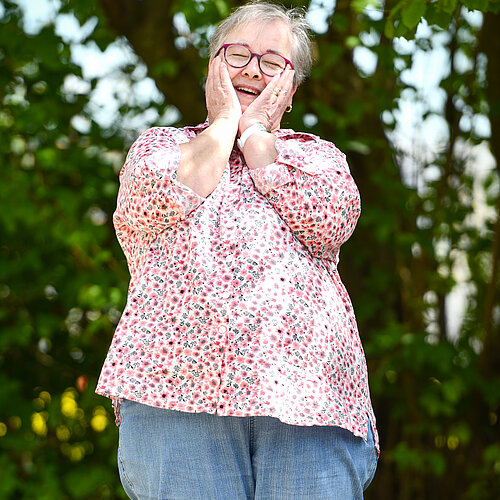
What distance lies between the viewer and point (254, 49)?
1831 millimetres

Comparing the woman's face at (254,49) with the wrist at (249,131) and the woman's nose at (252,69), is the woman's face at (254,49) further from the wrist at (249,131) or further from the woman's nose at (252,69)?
the wrist at (249,131)

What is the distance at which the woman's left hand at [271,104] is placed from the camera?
1.76m

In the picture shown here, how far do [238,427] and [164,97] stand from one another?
2724mm

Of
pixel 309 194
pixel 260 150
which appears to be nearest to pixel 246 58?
pixel 260 150

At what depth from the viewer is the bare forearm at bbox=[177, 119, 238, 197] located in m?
1.61

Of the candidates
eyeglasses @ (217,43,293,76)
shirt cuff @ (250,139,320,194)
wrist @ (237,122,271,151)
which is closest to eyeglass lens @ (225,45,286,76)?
eyeglasses @ (217,43,293,76)

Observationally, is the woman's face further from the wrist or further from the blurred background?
the blurred background

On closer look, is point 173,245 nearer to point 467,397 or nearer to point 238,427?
point 238,427

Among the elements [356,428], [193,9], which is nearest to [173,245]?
[356,428]

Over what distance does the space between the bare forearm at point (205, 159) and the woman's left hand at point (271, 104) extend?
90 mm

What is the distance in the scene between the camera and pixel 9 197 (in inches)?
153

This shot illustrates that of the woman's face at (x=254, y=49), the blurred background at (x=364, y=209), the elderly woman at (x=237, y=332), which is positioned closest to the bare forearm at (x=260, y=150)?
the elderly woman at (x=237, y=332)

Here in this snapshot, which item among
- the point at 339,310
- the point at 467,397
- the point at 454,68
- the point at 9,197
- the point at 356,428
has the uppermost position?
the point at 339,310

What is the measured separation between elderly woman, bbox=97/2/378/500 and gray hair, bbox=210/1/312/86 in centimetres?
31
